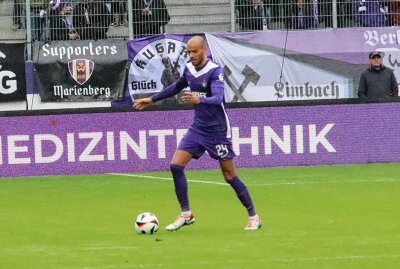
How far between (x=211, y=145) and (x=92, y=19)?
12986 millimetres

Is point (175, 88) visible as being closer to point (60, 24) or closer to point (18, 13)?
point (60, 24)

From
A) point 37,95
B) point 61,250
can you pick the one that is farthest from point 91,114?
point 61,250

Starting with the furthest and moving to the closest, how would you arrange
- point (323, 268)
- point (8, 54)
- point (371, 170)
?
point (8, 54)
point (371, 170)
point (323, 268)

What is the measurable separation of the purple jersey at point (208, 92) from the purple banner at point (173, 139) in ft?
28.6

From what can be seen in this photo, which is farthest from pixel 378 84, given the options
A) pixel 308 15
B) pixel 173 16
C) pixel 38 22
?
pixel 38 22

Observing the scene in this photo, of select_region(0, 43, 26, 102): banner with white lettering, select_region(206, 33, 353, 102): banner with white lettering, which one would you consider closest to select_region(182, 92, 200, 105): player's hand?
select_region(206, 33, 353, 102): banner with white lettering

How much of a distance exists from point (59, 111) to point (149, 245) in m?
10.5

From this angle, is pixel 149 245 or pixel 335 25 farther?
pixel 335 25

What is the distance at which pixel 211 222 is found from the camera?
1423 centimetres

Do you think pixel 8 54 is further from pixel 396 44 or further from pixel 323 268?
pixel 323 268

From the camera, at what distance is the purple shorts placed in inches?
528

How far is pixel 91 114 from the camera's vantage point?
2228 cm

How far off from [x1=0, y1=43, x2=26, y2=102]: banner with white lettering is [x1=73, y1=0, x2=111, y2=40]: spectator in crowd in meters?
1.33

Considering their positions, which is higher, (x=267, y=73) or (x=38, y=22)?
(x=38, y=22)
